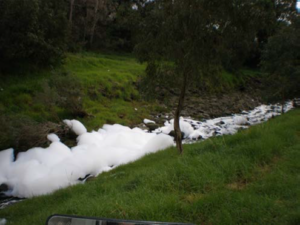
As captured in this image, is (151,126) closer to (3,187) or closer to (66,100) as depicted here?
(66,100)

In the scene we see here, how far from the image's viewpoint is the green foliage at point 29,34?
16.2 metres

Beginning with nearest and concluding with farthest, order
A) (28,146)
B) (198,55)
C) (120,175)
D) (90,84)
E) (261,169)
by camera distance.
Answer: (261,169), (198,55), (120,175), (28,146), (90,84)

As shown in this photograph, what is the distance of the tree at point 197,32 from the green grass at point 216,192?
2.35 metres

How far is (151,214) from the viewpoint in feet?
12.7

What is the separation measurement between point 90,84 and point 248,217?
17931mm

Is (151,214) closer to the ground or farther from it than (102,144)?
farther from it

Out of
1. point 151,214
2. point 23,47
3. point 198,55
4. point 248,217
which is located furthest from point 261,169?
point 23,47

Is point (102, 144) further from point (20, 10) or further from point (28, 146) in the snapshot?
point (20, 10)

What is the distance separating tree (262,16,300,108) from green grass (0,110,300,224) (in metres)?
11.9

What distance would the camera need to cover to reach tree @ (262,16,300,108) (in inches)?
653

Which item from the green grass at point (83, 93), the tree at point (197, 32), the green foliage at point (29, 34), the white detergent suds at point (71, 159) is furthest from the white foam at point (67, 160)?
the green foliage at point (29, 34)

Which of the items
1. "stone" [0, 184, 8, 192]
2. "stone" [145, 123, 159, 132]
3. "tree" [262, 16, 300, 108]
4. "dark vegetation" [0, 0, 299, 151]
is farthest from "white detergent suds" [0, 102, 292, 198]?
"tree" [262, 16, 300, 108]

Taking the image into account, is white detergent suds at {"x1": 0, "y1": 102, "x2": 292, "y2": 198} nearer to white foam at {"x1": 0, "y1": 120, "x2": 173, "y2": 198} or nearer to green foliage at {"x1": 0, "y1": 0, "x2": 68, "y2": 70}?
white foam at {"x1": 0, "y1": 120, "x2": 173, "y2": 198}

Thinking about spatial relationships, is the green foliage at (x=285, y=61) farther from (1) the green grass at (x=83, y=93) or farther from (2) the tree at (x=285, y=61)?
(1) the green grass at (x=83, y=93)
